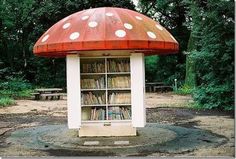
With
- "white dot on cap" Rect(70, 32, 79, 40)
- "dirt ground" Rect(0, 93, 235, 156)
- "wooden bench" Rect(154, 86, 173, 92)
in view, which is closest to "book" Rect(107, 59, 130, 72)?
"white dot on cap" Rect(70, 32, 79, 40)

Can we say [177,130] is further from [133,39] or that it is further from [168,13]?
[168,13]

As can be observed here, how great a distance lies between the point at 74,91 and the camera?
28.9 feet

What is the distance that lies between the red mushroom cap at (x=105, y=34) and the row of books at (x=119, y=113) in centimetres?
135

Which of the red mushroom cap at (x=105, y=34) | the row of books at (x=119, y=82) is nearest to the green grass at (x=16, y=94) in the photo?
the row of books at (x=119, y=82)

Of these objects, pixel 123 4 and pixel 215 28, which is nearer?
pixel 215 28

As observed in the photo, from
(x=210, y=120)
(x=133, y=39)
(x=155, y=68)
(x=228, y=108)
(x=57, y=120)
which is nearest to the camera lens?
Result: (x=133, y=39)

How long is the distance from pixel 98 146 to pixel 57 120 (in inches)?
188

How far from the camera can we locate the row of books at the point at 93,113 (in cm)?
913

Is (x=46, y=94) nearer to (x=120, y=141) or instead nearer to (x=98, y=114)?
(x=98, y=114)

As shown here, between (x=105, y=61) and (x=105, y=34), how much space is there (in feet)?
4.38

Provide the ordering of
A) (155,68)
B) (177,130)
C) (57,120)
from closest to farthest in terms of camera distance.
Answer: (177,130)
(57,120)
(155,68)

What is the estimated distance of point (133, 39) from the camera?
7.94 metres

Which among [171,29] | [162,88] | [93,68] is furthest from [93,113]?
[171,29]

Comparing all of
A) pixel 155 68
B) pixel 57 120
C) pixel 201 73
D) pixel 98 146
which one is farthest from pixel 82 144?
pixel 155 68
